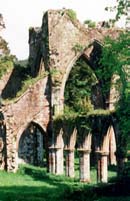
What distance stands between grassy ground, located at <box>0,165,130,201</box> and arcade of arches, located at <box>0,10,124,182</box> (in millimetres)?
1401

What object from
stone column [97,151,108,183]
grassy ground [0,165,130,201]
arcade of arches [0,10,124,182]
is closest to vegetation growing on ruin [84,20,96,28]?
arcade of arches [0,10,124,182]

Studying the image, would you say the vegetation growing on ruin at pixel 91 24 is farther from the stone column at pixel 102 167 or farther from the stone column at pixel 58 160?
the stone column at pixel 102 167

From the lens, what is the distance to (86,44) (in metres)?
40.2

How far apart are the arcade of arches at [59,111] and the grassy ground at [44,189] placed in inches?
55.1

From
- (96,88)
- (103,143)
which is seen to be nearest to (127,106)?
(103,143)

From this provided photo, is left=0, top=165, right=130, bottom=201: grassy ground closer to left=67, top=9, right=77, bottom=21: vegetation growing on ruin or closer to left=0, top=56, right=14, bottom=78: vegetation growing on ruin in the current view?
left=0, top=56, right=14, bottom=78: vegetation growing on ruin

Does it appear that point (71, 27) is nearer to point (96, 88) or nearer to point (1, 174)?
point (96, 88)

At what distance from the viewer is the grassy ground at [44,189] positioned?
2388cm

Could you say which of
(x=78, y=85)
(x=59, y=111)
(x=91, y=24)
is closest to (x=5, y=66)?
(x=59, y=111)

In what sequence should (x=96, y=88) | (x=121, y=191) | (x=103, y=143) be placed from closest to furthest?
(x=121, y=191) → (x=103, y=143) → (x=96, y=88)

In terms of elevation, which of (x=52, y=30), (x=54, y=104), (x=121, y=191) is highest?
(x=52, y=30)

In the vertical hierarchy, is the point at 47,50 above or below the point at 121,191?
above

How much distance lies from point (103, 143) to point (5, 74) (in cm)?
1204

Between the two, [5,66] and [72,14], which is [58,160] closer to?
[5,66]
